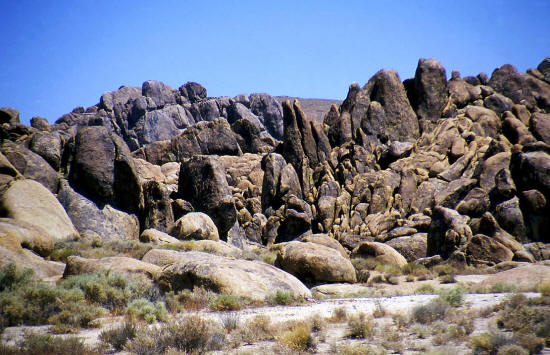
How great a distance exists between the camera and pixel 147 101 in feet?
403

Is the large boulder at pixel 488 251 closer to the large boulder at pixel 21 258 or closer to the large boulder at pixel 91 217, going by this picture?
the large boulder at pixel 21 258

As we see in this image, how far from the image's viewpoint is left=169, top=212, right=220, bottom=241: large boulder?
2834 cm

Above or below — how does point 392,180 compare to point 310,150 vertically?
below

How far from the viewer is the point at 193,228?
94.8ft

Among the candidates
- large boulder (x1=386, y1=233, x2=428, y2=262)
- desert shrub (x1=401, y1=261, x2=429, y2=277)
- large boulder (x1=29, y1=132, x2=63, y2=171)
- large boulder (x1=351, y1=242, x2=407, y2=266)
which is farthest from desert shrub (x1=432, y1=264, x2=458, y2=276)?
large boulder (x1=29, y1=132, x2=63, y2=171)

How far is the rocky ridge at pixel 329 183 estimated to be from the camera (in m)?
22.0

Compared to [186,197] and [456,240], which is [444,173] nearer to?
[456,240]

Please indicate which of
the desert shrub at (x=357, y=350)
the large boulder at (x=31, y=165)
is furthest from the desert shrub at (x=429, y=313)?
the large boulder at (x=31, y=165)

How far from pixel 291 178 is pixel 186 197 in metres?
17.9

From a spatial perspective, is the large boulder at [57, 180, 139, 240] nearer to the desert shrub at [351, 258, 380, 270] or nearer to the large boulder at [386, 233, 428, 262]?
the desert shrub at [351, 258, 380, 270]

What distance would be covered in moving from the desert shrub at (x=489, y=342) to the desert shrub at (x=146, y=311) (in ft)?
21.0

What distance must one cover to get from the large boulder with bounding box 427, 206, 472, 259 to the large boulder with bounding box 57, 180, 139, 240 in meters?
21.4

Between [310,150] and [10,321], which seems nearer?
[10,321]

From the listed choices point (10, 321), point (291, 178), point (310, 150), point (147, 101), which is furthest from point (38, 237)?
point (147, 101)
